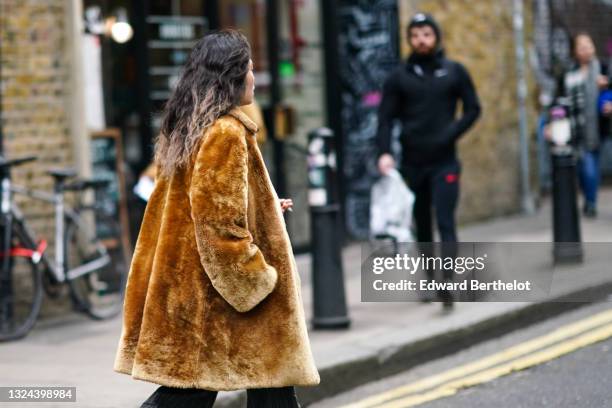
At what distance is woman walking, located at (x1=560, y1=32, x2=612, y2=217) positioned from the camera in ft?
39.2

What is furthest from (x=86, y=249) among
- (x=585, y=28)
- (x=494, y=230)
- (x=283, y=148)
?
(x=585, y=28)

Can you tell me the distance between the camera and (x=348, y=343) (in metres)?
6.69

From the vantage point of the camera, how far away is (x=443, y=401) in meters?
5.76

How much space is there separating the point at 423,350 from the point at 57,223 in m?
2.75

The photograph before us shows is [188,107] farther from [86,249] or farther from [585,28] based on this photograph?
[585,28]

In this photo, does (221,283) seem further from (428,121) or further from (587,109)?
(587,109)

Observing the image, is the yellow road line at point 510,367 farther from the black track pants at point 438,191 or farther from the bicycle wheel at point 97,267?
the bicycle wheel at point 97,267

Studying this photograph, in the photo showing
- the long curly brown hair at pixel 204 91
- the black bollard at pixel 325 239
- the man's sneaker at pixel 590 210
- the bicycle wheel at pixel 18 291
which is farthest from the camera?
the man's sneaker at pixel 590 210

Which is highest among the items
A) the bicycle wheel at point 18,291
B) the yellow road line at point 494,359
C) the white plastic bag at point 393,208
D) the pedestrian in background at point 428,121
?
the pedestrian in background at point 428,121

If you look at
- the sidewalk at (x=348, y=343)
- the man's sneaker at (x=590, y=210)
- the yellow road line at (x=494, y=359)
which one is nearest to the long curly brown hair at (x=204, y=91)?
the sidewalk at (x=348, y=343)

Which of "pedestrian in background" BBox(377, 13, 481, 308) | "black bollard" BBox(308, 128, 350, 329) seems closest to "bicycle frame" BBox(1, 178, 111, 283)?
"black bollard" BBox(308, 128, 350, 329)

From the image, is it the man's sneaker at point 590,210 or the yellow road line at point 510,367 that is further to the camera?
the man's sneaker at point 590,210

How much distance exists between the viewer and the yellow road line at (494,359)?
5969mm

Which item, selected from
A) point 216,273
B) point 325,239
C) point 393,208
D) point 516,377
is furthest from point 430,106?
point 216,273
